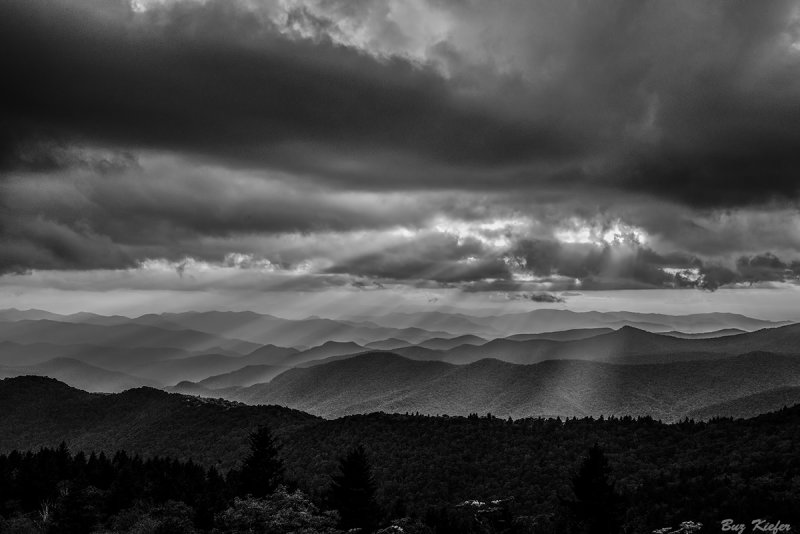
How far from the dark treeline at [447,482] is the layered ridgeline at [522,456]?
0.40 meters

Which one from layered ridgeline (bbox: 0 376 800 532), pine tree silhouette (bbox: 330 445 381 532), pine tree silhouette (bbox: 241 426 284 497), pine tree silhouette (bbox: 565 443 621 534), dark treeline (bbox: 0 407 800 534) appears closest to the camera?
pine tree silhouette (bbox: 565 443 621 534)

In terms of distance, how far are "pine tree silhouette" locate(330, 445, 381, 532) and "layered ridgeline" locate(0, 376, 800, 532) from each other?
847 cm

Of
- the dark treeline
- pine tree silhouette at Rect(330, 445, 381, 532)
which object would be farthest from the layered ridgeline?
pine tree silhouette at Rect(330, 445, 381, 532)

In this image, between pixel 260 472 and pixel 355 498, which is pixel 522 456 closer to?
pixel 260 472

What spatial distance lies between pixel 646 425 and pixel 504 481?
127ft

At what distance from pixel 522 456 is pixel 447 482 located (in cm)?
1527

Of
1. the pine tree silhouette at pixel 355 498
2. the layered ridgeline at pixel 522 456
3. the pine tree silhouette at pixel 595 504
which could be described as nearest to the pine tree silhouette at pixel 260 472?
the pine tree silhouette at pixel 355 498

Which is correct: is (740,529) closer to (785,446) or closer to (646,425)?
(785,446)

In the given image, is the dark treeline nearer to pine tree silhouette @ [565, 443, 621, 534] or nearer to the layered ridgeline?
pine tree silhouette @ [565, 443, 621, 534]

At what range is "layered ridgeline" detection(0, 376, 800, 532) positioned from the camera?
2195 inches

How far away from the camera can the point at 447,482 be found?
10431cm

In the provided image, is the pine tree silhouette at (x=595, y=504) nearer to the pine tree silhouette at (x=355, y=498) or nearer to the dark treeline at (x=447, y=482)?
the dark treeline at (x=447, y=482)

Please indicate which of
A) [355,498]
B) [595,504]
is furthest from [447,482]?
[595,504]

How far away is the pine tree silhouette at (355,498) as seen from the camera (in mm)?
49062
